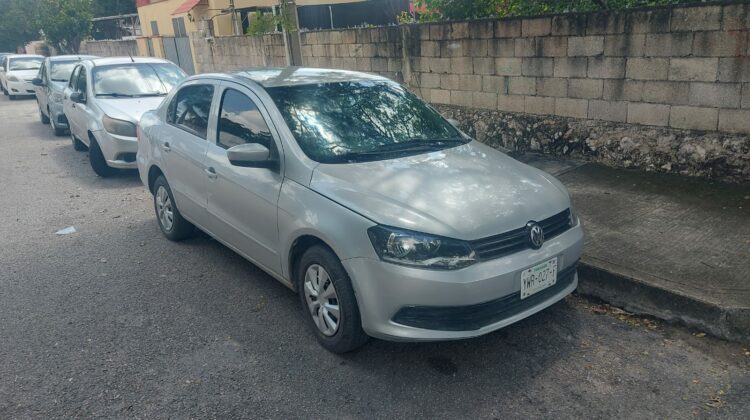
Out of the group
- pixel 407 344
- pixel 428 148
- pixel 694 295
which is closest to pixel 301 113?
pixel 428 148

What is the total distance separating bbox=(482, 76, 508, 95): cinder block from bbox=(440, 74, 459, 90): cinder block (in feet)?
1.72

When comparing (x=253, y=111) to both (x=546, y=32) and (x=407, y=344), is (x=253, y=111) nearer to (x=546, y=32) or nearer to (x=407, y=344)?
(x=407, y=344)

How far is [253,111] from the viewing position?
4.24 meters

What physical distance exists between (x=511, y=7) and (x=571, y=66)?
5.20 ft

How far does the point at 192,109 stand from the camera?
5086 millimetres

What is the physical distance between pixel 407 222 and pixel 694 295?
2.06 meters

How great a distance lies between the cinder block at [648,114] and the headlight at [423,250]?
4201mm

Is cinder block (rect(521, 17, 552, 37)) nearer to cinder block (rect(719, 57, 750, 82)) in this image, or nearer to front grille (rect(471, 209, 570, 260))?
cinder block (rect(719, 57, 750, 82))

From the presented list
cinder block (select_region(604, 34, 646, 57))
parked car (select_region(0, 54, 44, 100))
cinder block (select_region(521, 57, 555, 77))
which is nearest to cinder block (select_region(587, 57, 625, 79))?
cinder block (select_region(604, 34, 646, 57))

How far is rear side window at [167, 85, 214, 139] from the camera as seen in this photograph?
15.8 ft

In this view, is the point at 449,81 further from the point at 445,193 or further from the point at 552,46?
the point at 445,193

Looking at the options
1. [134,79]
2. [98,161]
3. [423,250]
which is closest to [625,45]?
[423,250]

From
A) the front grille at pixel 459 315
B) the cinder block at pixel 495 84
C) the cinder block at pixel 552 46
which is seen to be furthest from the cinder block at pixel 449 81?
the front grille at pixel 459 315

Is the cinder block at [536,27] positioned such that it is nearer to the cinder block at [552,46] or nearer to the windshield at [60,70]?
the cinder block at [552,46]
